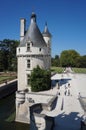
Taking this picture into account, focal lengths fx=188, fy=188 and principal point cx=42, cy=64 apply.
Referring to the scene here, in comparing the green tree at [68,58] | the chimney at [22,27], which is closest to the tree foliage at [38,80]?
the chimney at [22,27]

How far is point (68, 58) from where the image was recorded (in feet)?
296

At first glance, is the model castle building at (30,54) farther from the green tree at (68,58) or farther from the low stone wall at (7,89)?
the green tree at (68,58)

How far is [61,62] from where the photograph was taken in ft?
301

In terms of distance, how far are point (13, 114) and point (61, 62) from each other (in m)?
72.0

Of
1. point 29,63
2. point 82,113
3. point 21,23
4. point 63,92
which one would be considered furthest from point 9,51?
point 82,113

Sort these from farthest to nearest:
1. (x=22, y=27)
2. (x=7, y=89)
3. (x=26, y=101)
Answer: (x=7, y=89), (x=22, y=27), (x=26, y=101)

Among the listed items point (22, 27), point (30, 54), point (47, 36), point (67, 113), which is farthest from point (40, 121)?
point (47, 36)

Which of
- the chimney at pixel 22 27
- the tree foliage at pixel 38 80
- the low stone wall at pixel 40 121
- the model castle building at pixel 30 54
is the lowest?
the low stone wall at pixel 40 121

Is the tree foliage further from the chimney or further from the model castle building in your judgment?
the chimney

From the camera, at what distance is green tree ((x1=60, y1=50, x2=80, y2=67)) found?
290 feet

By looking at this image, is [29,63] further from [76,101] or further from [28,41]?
[76,101]

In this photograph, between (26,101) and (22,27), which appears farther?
(22,27)

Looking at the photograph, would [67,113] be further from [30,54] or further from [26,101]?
[30,54]

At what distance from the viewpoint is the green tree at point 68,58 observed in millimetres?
88375
